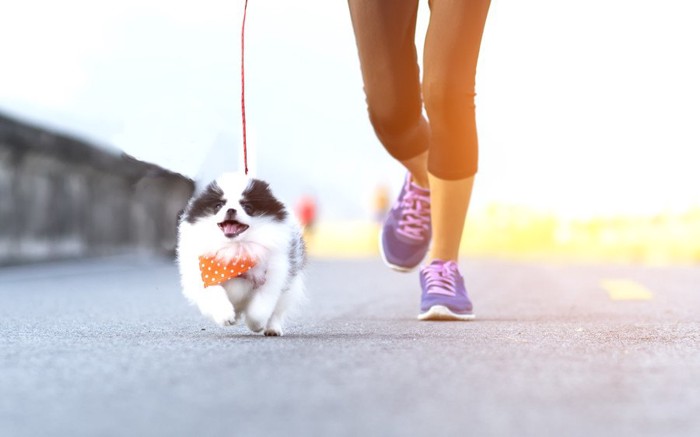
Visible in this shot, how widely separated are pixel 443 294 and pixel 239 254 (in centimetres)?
143

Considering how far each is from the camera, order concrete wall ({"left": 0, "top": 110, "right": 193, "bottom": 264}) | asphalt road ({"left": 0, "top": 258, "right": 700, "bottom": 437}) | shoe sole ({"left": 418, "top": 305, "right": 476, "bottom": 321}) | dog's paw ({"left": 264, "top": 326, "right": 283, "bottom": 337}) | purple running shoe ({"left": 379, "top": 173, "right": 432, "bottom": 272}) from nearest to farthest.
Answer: asphalt road ({"left": 0, "top": 258, "right": 700, "bottom": 437}) < dog's paw ({"left": 264, "top": 326, "right": 283, "bottom": 337}) < shoe sole ({"left": 418, "top": 305, "right": 476, "bottom": 321}) < purple running shoe ({"left": 379, "top": 173, "right": 432, "bottom": 272}) < concrete wall ({"left": 0, "top": 110, "right": 193, "bottom": 264})

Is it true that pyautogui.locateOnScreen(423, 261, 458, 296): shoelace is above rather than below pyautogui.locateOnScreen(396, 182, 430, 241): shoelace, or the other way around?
below

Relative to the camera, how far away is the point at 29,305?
8109 mm

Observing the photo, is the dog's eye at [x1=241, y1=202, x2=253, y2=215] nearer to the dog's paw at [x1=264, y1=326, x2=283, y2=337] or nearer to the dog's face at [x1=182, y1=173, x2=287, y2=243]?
the dog's face at [x1=182, y1=173, x2=287, y2=243]

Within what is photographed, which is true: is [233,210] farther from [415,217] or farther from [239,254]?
[415,217]

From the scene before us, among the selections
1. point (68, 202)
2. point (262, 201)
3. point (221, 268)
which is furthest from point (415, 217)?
point (68, 202)

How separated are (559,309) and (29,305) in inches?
127

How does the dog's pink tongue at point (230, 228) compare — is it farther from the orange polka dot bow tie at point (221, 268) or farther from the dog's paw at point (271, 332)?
the dog's paw at point (271, 332)

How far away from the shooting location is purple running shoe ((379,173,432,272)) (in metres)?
6.93

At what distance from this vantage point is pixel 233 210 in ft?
17.1

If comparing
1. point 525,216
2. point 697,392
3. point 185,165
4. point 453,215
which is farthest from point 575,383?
point 525,216

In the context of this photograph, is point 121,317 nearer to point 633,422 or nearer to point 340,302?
point 340,302

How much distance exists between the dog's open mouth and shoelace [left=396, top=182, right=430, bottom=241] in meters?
1.83

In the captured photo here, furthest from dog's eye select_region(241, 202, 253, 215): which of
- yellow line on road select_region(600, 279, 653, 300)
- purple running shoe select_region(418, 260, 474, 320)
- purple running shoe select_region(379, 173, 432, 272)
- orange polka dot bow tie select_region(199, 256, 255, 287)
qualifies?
yellow line on road select_region(600, 279, 653, 300)
